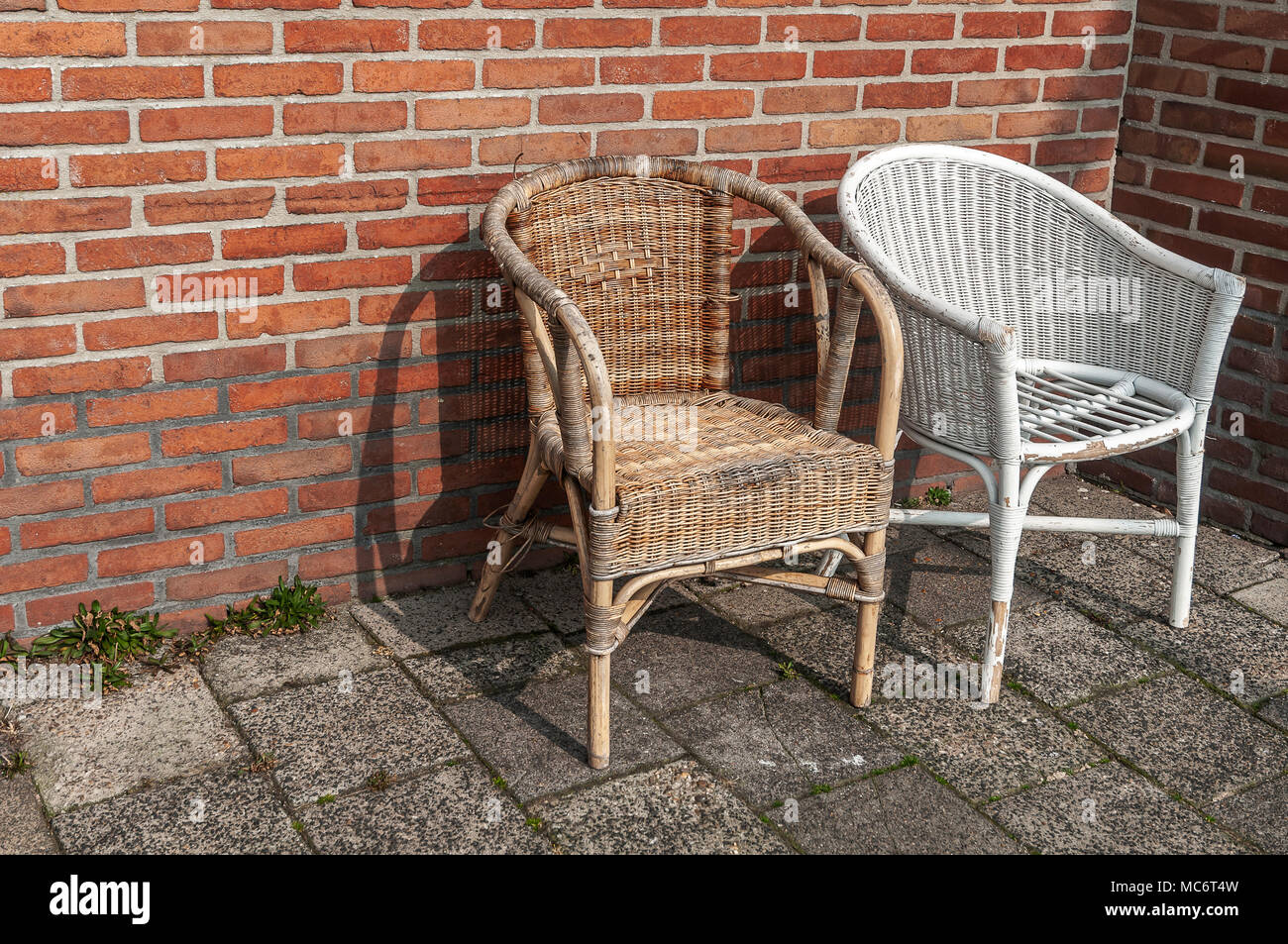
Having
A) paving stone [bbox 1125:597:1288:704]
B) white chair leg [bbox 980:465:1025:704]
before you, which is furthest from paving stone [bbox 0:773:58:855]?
paving stone [bbox 1125:597:1288:704]

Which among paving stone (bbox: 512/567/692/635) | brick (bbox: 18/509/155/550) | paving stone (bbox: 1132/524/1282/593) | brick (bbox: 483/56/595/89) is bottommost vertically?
paving stone (bbox: 512/567/692/635)

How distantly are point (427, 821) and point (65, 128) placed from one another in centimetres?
141

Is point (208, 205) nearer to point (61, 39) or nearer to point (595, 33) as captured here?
point (61, 39)

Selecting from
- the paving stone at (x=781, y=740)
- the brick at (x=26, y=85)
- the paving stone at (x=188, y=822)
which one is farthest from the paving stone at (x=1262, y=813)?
the brick at (x=26, y=85)

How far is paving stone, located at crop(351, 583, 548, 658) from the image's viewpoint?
2861 millimetres

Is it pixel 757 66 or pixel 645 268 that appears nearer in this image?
pixel 645 268

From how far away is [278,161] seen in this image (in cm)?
263

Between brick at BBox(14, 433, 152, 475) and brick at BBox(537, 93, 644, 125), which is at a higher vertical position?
brick at BBox(537, 93, 644, 125)

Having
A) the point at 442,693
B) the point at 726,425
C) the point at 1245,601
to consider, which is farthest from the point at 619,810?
the point at 1245,601

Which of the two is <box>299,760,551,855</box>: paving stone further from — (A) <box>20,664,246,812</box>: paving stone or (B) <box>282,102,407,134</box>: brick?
(B) <box>282,102,407,134</box>: brick

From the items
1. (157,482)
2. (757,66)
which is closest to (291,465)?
(157,482)

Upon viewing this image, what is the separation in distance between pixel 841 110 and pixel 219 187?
146cm

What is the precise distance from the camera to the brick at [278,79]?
2535 millimetres

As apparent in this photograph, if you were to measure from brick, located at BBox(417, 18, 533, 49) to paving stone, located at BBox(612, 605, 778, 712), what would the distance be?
1277 millimetres
